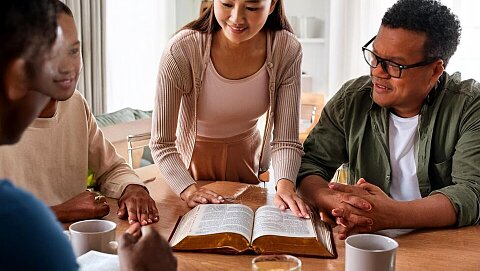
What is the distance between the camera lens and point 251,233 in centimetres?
141

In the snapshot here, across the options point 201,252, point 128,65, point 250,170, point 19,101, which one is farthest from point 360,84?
point 128,65

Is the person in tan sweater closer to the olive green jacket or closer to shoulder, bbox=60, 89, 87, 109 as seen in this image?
shoulder, bbox=60, 89, 87, 109

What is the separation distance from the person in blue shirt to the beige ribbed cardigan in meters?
1.13

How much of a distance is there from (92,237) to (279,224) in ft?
1.40

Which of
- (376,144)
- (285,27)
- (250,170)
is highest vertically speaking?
(285,27)

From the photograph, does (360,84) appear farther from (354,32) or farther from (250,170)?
(354,32)

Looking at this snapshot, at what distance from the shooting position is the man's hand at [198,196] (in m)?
1.66

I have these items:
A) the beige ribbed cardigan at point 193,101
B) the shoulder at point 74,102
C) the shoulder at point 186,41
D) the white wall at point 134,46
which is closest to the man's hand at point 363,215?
the beige ribbed cardigan at point 193,101

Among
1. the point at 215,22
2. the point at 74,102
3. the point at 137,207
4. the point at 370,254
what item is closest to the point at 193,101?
the point at 215,22

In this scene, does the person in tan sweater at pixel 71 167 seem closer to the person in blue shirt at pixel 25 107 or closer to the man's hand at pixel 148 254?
the man's hand at pixel 148 254

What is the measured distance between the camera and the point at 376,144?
1.87 m

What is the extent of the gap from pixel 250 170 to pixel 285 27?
53 cm

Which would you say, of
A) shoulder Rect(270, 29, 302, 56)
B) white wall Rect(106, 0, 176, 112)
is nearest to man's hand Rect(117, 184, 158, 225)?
shoulder Rect(270, 29, 302, 56)

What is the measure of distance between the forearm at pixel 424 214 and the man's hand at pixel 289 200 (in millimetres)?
213
